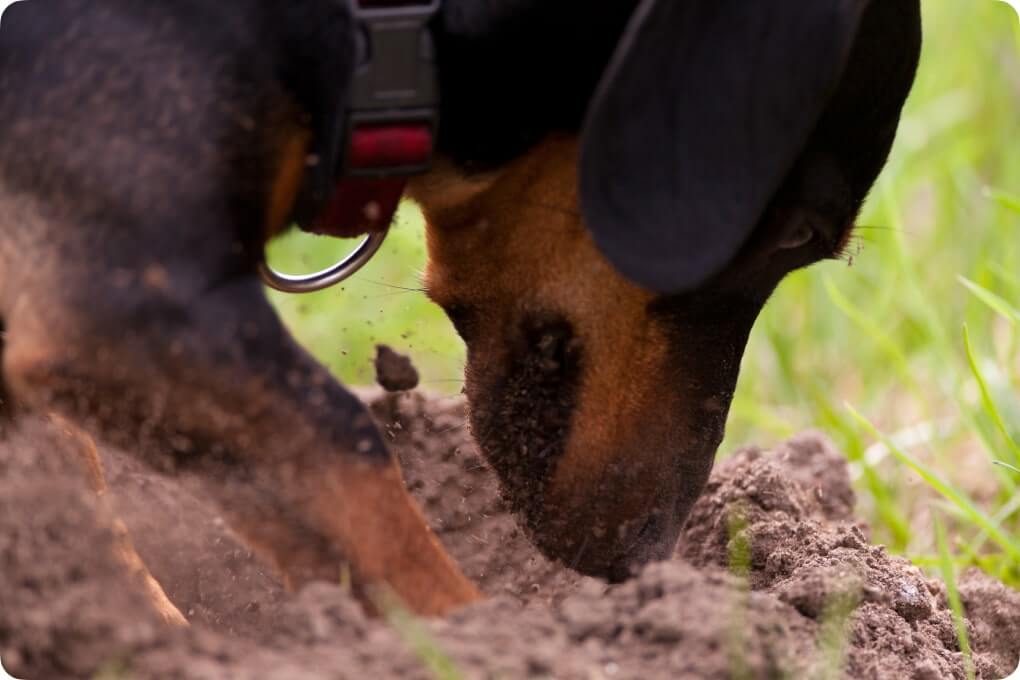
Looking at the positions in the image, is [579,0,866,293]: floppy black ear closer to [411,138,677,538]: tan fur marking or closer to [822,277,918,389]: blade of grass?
[411,138,677,538]: tan fur marking

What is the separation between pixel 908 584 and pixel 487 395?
2.88 ft

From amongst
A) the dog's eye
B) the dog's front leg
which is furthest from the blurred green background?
the dog's front leg

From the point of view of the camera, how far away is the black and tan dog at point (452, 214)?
6.59 feet

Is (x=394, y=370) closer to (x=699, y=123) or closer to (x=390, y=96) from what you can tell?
(x=390, y=96)

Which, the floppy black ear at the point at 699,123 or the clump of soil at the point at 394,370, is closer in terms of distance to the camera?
the floppy black ear at the point at 699,123

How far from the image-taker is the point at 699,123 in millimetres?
2186

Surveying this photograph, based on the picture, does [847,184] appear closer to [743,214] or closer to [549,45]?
[743,214]

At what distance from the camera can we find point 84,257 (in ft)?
Result: 6.61

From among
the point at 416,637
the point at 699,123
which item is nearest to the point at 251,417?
the point at 416,637

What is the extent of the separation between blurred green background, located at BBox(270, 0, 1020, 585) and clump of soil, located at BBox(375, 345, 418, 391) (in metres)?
0.49

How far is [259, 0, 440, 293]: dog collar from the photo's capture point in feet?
7.41

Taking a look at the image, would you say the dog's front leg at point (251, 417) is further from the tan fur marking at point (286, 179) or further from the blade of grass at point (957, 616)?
the blade of grass at point (957, 616)

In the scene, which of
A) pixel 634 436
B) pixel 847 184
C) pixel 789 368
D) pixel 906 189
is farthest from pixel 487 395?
pixel 906 189

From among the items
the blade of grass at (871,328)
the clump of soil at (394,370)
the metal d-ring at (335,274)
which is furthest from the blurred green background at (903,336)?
the clump of soil at (394,370)
